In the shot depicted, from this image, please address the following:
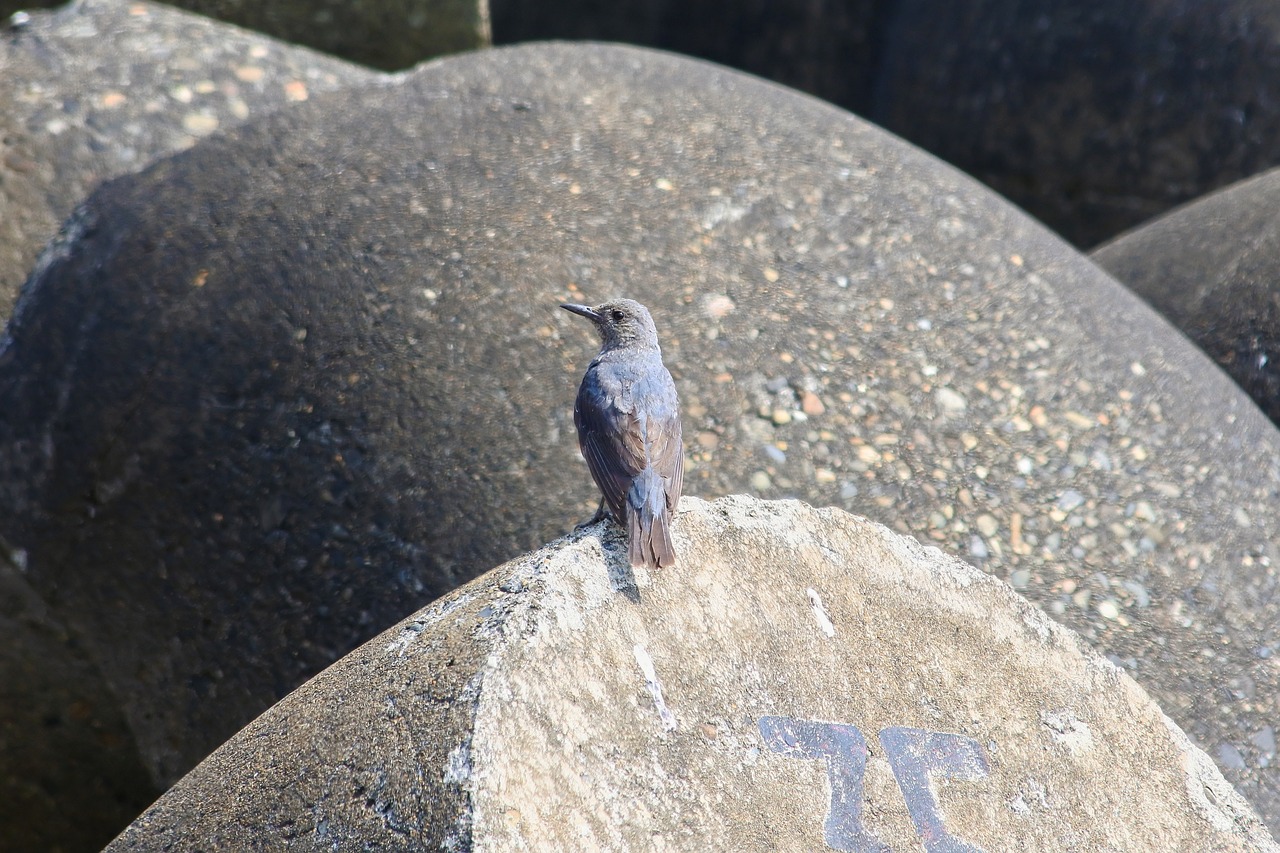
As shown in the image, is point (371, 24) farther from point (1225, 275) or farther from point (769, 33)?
point (1225, 275)

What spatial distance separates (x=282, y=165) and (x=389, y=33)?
216 centimetres

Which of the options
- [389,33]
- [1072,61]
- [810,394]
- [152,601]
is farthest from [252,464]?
[1072,61]

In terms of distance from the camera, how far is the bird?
2.16 m

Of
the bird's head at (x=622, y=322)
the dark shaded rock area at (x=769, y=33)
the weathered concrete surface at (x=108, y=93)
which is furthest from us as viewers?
the dark shaded rock area at (x=769, y=33)

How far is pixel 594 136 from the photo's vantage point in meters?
3.53

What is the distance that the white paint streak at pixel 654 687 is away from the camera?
6.27 ft

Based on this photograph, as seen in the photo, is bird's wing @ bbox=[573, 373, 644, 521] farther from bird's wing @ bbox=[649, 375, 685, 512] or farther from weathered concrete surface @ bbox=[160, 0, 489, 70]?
weathered concrete surface @ bbox=[160, 0, 489, 70]

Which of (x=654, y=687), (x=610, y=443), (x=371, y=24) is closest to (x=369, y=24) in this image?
(x=371, y=24)

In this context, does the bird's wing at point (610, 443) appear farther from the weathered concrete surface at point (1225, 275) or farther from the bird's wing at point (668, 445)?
the weathered concrete surface at point (1225, 275)

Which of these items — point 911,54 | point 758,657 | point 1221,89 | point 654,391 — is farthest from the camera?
point 911,54

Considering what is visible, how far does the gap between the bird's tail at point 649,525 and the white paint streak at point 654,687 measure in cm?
17

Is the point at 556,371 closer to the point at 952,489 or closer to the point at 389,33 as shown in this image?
the point at 952,489

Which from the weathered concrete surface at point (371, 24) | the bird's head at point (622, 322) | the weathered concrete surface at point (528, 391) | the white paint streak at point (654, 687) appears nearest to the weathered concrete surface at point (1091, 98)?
the weathered concrete surface at point (528, 391)

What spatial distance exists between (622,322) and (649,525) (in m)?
0.80
